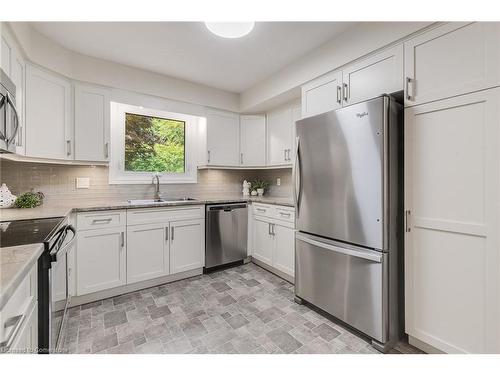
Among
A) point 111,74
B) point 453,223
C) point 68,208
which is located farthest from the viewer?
point 111,74

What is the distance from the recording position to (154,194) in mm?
3109

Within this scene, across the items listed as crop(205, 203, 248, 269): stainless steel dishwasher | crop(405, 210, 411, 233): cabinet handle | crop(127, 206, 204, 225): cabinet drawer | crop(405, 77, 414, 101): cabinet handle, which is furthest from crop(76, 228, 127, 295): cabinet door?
crop(405, 77, 414, 101): cabinet handle

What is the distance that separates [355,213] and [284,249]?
117cm

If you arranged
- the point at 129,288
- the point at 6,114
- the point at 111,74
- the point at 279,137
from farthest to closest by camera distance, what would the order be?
1. the point at 279,137
2. the point at 111,74
3. the point at 129,288
4. the point at 6,114

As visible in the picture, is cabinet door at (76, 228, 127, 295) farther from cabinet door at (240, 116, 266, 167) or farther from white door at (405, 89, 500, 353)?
white door at (405, 89, 500, 353)

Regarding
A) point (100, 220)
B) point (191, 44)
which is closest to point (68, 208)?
point (100, 220)

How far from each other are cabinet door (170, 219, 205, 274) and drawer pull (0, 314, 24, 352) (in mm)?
1843

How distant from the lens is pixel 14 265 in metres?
0.81

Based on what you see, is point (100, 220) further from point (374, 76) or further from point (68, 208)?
point (374, 76)

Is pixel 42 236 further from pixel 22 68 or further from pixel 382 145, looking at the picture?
pixel 382 145

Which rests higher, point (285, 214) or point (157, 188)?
point (157, 188)

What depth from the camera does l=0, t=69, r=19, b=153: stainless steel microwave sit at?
1205mm

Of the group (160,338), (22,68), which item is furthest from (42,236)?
(22,68)

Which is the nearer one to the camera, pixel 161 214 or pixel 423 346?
pixel 423 346
